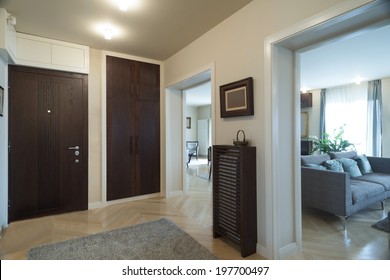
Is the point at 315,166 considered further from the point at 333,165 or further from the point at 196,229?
the point at 196,229

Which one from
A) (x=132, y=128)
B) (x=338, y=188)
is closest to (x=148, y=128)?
(x=132, y=128)

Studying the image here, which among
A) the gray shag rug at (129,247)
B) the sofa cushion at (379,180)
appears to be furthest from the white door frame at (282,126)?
the sofa cushion at (379,180)

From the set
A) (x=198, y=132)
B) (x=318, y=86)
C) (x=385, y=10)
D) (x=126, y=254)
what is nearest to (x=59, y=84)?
(x=126, y=254)

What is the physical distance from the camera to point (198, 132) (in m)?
10.4

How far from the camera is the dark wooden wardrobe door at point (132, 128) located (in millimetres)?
3596

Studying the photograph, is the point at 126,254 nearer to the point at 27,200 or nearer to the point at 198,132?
the point at 27,200

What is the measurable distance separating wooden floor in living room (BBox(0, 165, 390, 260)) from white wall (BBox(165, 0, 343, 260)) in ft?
1.59

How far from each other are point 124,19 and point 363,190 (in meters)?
3.82

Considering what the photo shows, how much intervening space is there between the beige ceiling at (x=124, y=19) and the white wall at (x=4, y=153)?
66cm

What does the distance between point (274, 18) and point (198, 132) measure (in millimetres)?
8518

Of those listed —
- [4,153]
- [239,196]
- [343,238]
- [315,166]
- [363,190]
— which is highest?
[4,153]

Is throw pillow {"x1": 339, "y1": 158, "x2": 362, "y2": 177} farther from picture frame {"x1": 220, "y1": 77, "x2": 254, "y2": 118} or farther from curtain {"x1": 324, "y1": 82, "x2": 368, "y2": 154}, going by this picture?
picture frame {"x1": 220, "y1": 77, "x2": 254, "y2": 118}

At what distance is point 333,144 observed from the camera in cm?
543

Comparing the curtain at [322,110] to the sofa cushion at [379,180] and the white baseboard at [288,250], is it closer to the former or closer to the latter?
the sofa cushion at [379,180]
